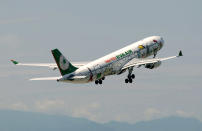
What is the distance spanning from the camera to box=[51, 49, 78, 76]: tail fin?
309ft

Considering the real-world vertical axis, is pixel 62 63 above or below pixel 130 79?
above

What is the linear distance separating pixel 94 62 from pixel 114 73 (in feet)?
18.6

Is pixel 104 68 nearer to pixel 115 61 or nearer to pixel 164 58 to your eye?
pixel 115 61

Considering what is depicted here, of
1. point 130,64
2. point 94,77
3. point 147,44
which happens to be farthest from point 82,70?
point 147,44

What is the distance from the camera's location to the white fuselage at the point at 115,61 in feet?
321

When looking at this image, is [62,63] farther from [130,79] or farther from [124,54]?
[130,79]

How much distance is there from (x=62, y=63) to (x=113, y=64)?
1225 cm

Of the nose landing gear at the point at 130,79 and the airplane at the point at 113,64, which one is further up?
the airplane at the point at 113,64

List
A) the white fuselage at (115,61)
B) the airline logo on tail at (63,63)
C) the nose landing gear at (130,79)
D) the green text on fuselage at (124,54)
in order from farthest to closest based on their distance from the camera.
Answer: the nose landing gear at (130,79), the green text on fuselage at (124,54), the white fuselage at (115,61), the airline logo on tail at (63,63)

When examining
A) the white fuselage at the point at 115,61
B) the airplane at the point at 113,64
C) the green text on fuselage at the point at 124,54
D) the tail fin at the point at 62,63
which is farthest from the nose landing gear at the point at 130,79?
the tail fin at the point at 62,63

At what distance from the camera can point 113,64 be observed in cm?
10425

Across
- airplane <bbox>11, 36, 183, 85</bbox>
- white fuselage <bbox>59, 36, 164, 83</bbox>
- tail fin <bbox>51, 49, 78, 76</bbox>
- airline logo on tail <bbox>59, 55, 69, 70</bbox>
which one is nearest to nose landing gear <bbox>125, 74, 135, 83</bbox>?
airplane <bbox>11, 36, 183, 85</bbox>

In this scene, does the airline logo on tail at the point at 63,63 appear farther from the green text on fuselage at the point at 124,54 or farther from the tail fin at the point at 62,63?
the green text on fuselage at the point at 124,54

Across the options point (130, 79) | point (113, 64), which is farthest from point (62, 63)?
point (130, 79)
